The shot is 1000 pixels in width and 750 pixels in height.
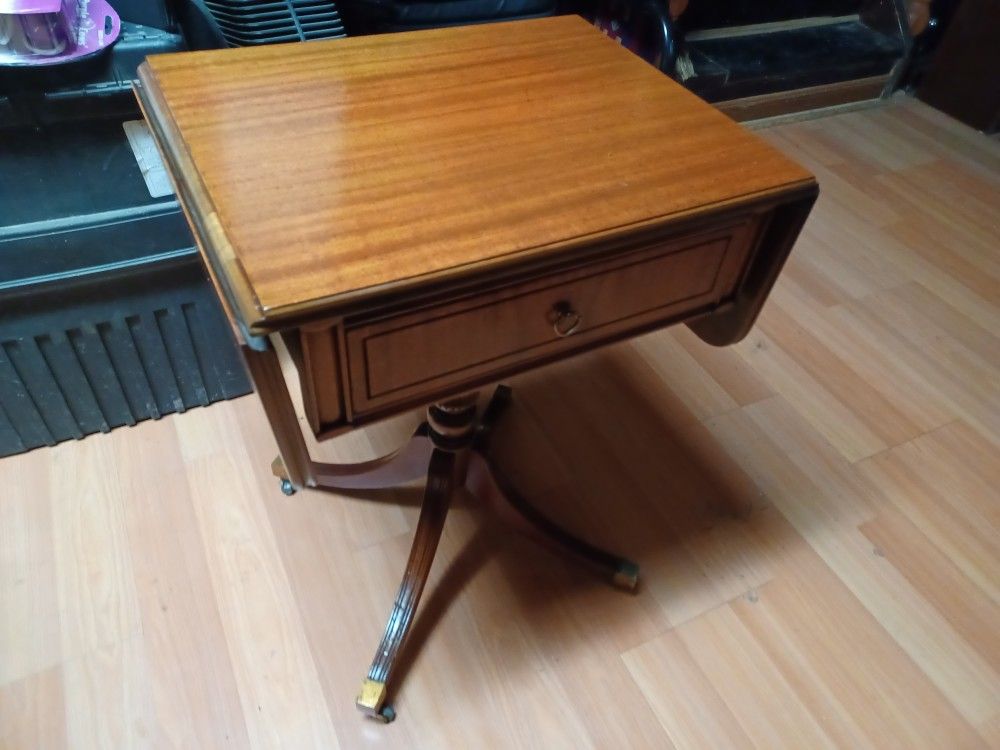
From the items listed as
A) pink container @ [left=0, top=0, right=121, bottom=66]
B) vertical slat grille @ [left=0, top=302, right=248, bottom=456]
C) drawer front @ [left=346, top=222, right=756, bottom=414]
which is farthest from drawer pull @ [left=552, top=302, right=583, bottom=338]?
pink container @ [left=0, top=0, right=121, bottom=66]

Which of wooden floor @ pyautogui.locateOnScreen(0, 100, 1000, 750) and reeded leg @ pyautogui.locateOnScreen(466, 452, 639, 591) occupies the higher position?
reeded leg @ pyautogui.locateOnScreen(466, 452, 639, 591)

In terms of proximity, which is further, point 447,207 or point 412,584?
point 412,584

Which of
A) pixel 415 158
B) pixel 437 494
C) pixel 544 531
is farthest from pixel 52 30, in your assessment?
pixel 544 531

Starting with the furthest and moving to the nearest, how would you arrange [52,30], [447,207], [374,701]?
[52,30], [374,701], [447,207]

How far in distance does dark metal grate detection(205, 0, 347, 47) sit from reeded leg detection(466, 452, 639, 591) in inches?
29.7

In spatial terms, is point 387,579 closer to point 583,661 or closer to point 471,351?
point 583,661

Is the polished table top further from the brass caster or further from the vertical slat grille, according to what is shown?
the brass caster

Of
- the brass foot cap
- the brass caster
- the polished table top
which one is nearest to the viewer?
the polished table top

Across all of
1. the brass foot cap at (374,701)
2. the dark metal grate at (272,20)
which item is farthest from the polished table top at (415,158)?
the brass foot cap at (374,701)

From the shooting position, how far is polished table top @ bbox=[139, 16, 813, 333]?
58 centimetres

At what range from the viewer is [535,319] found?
27.2 inches

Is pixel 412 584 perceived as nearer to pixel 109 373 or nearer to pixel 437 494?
pixel 437 494

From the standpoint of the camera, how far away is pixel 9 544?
110 centimetres

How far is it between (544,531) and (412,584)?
0.23 m
